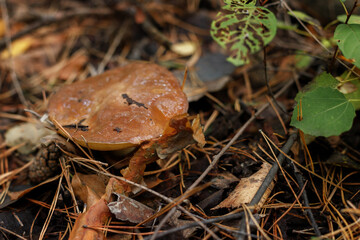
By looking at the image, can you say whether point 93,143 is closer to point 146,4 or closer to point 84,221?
point 84,221

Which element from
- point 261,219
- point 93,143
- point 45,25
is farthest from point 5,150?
point 261,219

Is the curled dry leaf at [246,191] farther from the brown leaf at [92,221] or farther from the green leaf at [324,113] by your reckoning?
the brown leaf at [92,221]

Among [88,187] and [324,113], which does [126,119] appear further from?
[324,113]

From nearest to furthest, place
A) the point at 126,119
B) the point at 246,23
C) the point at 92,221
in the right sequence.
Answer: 1. the point at 92,221
2. the point at 126,119
3. the point at 246,23

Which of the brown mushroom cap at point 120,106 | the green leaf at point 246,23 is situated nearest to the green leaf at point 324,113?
the green leaf at point 246,23

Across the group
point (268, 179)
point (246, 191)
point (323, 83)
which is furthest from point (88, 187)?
point (323, 83)
